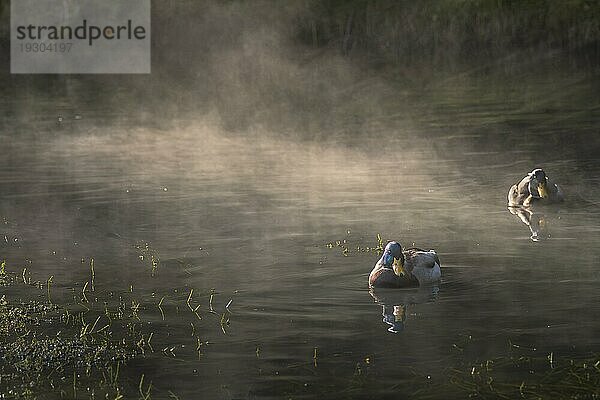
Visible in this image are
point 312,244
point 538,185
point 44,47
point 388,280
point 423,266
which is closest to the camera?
point 388,280

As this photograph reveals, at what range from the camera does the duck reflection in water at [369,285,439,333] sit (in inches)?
546

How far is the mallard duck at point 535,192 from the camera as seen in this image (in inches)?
892

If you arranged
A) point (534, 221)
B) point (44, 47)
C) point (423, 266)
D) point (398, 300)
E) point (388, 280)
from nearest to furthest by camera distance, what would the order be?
point (398, 300) → point (388, 280) → point (423, 266) → point (534, 221) → point (44, 47)

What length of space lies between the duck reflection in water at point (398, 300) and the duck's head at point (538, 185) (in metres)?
7.71

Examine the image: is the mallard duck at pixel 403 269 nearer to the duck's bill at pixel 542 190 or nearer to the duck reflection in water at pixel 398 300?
the duck reflection in water at pixel 398 300

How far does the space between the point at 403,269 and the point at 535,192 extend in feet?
25.5

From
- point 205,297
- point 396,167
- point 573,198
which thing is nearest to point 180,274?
point 205,297

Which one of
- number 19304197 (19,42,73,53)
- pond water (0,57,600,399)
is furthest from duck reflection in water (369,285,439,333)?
number 19304197 (19,42,73,53)

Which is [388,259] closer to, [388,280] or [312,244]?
[388,280]

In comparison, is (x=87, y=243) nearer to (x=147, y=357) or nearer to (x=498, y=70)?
(x=147, y=357)

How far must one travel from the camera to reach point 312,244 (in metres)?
18.8

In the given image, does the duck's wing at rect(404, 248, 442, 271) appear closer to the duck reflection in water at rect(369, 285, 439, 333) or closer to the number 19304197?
the duck reflection in water at rect(369, 285, 439, 333)

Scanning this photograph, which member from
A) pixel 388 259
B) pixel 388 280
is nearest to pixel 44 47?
pixel 388 259

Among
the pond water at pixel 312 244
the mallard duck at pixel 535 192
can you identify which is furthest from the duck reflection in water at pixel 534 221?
the mallard duck at pixel 535 192
